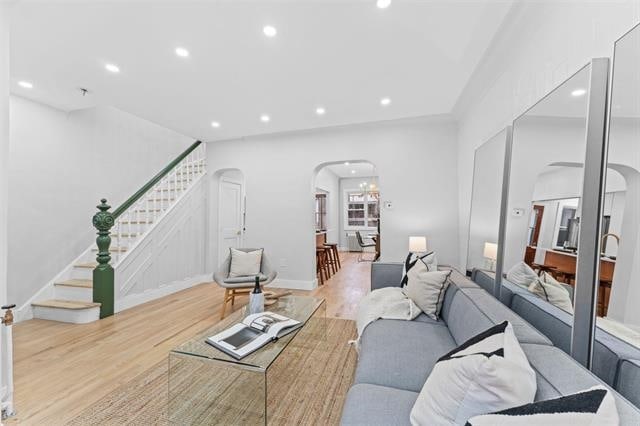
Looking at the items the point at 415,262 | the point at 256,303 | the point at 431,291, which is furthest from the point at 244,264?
the point at 431,291

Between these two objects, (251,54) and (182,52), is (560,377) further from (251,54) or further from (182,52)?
(182,52)

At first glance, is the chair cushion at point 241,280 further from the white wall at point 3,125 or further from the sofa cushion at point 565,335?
the sofa cushion at point 565,335

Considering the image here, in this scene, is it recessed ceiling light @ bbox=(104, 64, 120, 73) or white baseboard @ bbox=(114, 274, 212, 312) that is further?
white baseboard @ bbox=(114, 274, 212, 312)

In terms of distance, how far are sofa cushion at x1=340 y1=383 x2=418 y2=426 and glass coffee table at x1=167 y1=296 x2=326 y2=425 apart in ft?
1.71

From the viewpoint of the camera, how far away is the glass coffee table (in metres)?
1.68

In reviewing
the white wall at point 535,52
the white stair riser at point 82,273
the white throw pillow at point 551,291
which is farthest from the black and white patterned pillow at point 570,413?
the white stair riser at point 82,273

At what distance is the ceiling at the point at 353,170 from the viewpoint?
8547 millimetres

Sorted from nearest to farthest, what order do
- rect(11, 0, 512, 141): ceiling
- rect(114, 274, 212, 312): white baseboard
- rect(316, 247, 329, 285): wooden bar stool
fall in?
rect(11, 0, 512, 141): ceiling → rect(114, 274, 212, 312): white baseboard → rect(316, 247, 329, 285): wooden bar stool

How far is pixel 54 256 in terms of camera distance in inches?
153

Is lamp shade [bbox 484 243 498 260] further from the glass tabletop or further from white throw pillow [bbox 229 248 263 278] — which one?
white throw pillow [bbox 229 248 263 278]

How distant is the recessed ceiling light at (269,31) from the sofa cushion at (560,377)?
8.72ft

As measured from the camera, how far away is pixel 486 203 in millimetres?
2795

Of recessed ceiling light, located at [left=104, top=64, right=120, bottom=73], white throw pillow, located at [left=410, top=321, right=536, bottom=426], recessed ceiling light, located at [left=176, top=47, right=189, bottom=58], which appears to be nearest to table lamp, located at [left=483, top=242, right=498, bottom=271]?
white throw pillow, located at [left=410, top=321, right=536, bottom=426]

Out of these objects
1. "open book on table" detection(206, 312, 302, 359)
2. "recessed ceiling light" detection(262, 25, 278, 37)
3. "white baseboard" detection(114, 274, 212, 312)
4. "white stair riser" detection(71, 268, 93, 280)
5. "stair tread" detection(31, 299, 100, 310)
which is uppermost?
"recessed ceiling light" detection(262, 25, 278, 37)
